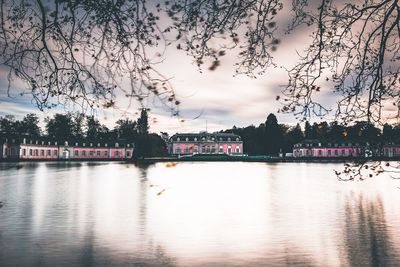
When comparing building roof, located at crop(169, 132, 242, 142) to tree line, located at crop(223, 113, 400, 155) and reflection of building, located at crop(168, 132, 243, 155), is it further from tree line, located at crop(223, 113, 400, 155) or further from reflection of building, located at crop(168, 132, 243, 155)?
tree line, located at crop(223, 113, 400, 155)

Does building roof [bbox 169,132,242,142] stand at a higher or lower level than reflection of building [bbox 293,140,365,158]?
higher

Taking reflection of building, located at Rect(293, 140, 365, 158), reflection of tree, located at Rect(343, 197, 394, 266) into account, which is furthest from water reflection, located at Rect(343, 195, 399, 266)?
reflection of building, located at Rect(293, 140, 365, 158)

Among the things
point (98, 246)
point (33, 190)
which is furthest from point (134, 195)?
point (98, 246)

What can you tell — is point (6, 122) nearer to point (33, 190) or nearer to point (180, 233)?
point (33, 190)

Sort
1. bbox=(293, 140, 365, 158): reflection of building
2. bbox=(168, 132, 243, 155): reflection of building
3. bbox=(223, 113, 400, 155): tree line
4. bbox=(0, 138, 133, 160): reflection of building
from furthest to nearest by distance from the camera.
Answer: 1. bbox=(293, 140, 365, 158): reflection of building
2. bbox=(168, 132, 243, 155): reflection of building
3. bbox=(0, 138, 133, 160): reflection of building
4. bbox=(223, 113, 400, 155): tree line

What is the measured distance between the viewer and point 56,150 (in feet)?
470

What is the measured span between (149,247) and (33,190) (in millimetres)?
19697

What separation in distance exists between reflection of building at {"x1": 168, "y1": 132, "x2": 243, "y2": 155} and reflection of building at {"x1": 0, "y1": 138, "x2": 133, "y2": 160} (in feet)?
58.2

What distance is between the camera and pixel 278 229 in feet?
49.8

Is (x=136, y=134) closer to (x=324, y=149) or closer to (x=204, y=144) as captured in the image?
(x=204, y=144)

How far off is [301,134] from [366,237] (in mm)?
175810

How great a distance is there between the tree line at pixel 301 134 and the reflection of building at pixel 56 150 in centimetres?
4870

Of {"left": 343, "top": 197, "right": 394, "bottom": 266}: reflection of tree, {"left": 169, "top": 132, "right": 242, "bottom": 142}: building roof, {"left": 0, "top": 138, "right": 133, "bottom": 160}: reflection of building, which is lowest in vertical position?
{"left": 343, "top": 197, "right": 394, "bottom": 266}: reflection of tree

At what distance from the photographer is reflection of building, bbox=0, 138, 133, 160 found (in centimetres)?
11786
